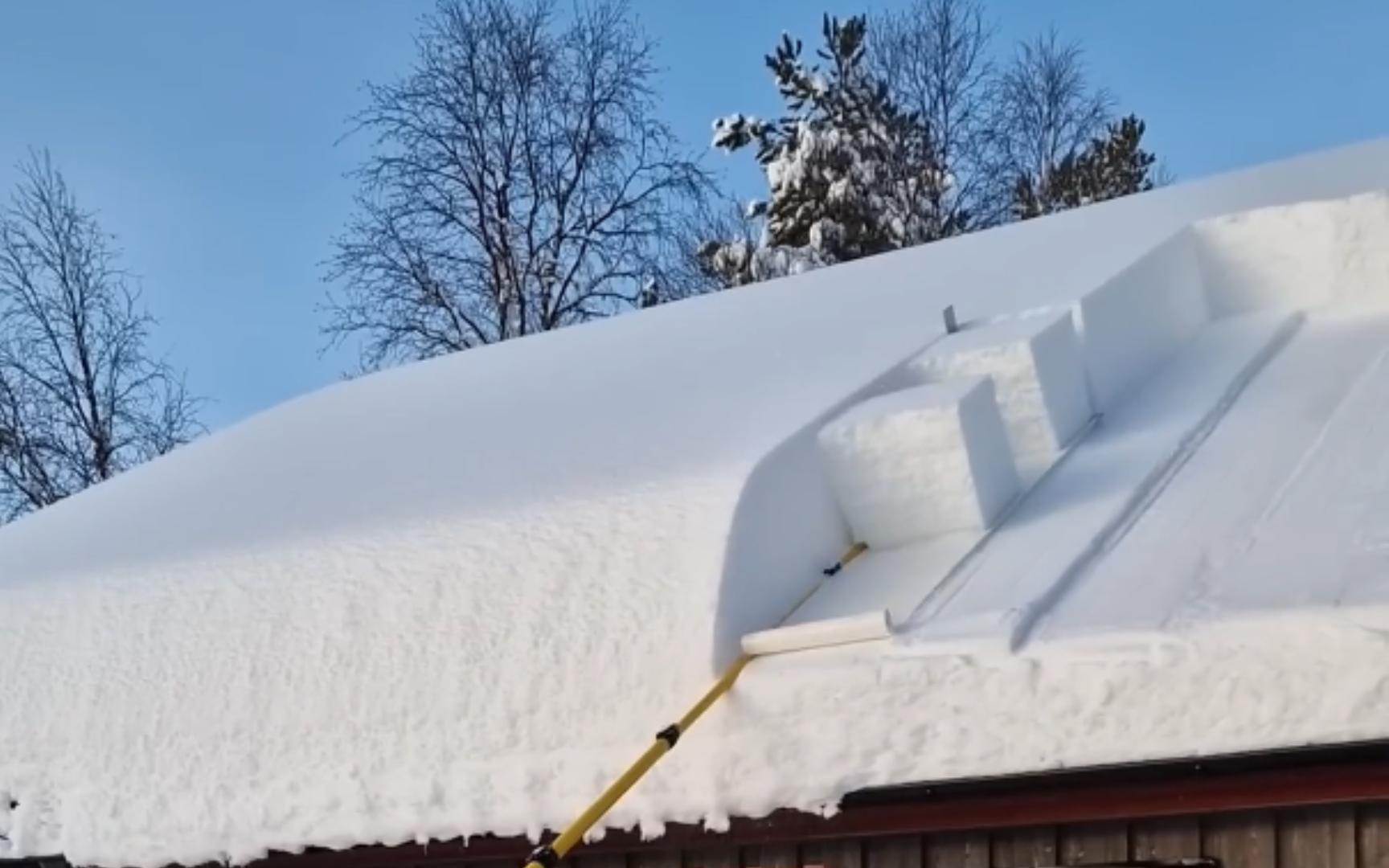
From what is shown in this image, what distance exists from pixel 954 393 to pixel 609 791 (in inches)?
44.6

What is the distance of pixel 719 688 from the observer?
2.39 metres

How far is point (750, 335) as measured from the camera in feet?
15.8

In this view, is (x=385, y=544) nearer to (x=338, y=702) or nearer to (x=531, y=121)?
(x=338, y=702)

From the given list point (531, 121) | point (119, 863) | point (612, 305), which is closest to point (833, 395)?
point (119, 863)

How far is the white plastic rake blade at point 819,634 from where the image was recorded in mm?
2338

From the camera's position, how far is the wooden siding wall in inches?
79.0

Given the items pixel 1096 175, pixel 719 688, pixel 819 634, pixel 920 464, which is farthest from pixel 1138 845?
pixel 1096 175

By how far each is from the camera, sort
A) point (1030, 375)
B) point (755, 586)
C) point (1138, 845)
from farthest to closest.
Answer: point (1030, 375), point (755, 586), point (1138, 845)

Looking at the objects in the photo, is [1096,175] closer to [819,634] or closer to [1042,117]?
[1042,117]

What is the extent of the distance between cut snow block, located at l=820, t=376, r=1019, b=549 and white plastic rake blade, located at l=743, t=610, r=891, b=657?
47cm

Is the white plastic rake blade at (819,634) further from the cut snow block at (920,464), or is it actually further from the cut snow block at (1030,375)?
the cut snow block at (1030,375)

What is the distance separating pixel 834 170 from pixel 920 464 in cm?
1474

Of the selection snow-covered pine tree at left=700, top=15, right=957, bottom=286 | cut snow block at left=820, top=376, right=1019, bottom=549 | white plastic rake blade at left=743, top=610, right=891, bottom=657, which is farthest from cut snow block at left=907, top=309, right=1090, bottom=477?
snow-covered pine tree at left=700, top=15, right=957, bottom=286

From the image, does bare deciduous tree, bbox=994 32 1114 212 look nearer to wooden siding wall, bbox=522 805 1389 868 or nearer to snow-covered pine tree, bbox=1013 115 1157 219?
snow-covered pine tree, bbox=1013 115 1157 219
